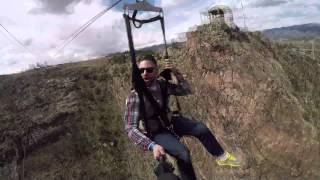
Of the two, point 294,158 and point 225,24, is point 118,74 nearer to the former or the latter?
point 225,24

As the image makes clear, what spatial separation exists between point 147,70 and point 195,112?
15033 mm

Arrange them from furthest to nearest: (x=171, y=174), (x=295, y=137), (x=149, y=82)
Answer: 1. (x=295, y=137)
2. (x=149, y=82)
3. (x=171, y=174)

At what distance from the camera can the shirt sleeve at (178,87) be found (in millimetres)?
5641

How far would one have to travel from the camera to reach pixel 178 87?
18.7 ft

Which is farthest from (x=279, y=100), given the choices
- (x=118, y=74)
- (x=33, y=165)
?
(x=33, y=165)

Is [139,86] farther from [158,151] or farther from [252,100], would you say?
[252,100]

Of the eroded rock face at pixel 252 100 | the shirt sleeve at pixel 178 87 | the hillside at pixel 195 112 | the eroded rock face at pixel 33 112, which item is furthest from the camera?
the eroded rock face at pixel 33 112

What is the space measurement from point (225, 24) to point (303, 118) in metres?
7.78

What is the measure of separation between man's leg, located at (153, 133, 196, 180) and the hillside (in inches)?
418

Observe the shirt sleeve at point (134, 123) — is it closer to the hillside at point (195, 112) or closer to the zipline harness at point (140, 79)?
the zipline harness at point (140, 79)

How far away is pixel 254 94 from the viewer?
2883 cm

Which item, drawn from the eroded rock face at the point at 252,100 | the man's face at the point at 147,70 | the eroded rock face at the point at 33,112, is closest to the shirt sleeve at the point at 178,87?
the man's face at the point at 147,70

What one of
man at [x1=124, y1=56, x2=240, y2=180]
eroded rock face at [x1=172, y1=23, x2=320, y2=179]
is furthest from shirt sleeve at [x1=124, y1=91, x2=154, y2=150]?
eroded rock face at [x1=172, y1=23, x2=320, y2=179]

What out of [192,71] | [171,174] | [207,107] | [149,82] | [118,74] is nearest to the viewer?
[171,174]
